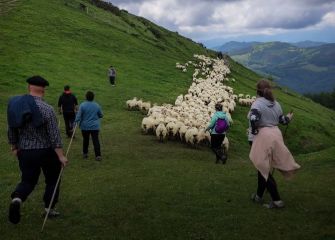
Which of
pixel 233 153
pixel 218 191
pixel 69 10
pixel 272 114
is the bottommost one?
pixel 233 153

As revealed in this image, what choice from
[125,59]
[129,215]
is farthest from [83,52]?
[129,215]

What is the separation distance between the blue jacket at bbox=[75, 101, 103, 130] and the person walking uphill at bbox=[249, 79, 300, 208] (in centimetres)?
771

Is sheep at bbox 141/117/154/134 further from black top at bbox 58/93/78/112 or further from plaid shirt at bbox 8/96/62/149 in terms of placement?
plaid shirt at bbox 8/96/62/149

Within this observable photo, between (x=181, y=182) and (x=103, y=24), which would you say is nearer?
(x=181, y=182)

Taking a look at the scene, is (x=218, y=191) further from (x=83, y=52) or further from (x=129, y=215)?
(x=83, y=52)

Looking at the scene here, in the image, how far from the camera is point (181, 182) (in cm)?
1499

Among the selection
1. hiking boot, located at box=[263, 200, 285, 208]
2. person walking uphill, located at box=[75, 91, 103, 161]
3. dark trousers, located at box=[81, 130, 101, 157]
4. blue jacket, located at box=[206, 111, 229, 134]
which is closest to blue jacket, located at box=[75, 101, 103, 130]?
person walking uphill, located at box=[75, 91, 103, 161]

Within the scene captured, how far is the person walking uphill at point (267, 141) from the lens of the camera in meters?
11.2

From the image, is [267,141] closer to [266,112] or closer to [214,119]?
[266,112]

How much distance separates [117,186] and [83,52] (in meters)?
42.0

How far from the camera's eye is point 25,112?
9.31 meters

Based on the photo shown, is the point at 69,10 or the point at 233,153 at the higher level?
the point at 69,10

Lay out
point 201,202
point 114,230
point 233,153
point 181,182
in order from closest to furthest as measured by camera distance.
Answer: point 114,230 < point 201,202 < point 181,182 < point 233,153

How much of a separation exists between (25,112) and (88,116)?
8204mm
